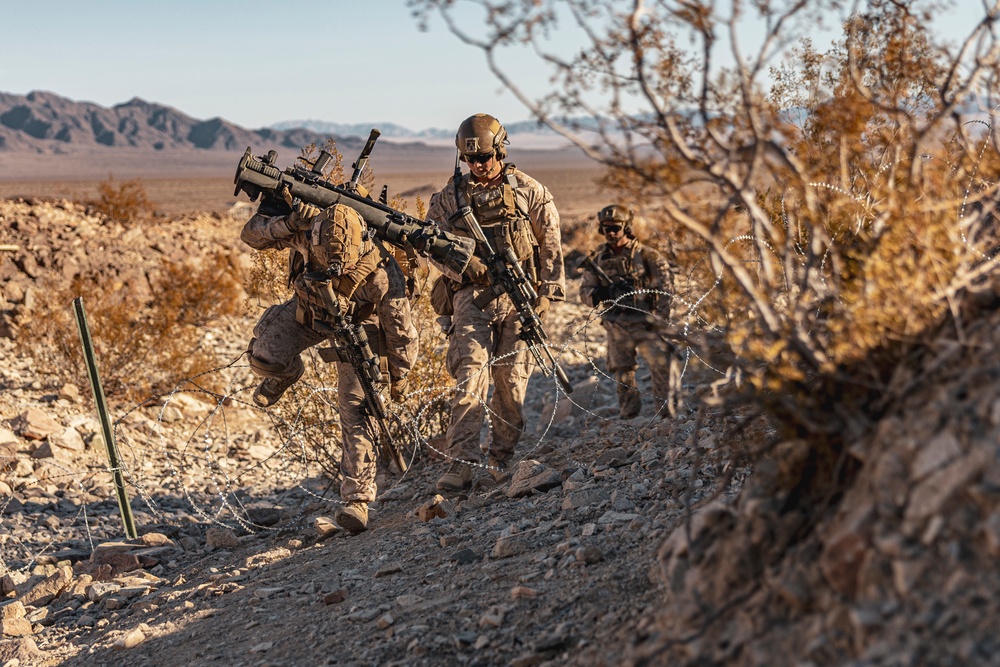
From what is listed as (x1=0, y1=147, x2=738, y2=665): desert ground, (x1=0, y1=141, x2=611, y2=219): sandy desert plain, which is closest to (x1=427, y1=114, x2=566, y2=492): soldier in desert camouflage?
(x1=0, y1=147, x2=738, y2=665): desert ground

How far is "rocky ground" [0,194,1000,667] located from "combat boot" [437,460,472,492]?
190 millimetres

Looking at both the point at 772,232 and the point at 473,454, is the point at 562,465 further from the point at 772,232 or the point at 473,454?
the point at 772,232

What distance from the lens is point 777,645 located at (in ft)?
7.42

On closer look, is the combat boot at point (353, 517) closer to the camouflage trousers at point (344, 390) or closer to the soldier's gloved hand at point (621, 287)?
the camouflage trousers at point (344, 390)

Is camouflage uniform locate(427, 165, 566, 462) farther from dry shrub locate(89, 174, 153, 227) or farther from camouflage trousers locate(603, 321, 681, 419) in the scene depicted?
dry shrub locate(89, 174, 153, 227)

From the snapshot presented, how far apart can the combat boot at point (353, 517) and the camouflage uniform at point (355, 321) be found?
55 millimetres

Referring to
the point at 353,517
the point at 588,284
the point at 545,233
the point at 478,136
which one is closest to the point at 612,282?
the point at 588,284

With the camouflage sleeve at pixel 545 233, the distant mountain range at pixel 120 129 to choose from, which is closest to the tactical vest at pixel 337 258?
the camouflage sleeve at pixel 545 233

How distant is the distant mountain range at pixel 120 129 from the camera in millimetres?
145125

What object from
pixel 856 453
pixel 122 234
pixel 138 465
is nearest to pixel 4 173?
pixel 122 234

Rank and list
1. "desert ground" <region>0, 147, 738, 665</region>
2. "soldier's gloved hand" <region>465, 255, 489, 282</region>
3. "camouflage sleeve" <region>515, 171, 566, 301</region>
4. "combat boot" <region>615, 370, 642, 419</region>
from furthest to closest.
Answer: "combat boot" <region>615, 370, 642, 419</region> < "camouflage sleeve" <region>515, 171, 566, 301</region> < "soldier's gloved hand" <region>465, 255, 489, 282</region> < "desert ground" <region>0, 147, 738, 665</region>

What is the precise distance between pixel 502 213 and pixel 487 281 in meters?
0.41

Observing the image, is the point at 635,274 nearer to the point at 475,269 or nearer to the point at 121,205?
the point at 475,269

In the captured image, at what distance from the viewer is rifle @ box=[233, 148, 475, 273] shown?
5.48 meters
